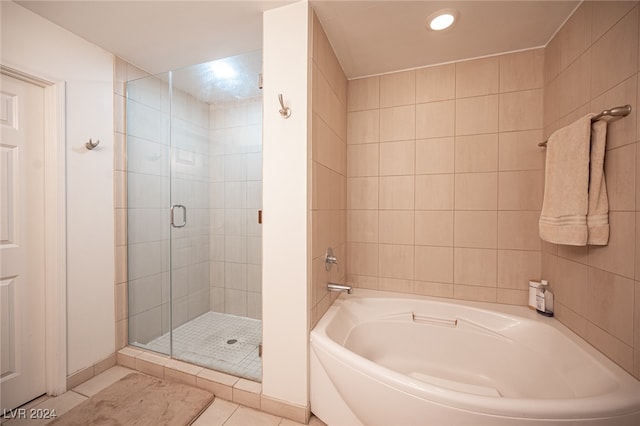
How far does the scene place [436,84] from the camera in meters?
1.81

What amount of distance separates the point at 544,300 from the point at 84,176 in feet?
9.96

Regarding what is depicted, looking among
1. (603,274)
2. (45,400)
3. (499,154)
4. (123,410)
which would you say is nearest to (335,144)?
(499,154)

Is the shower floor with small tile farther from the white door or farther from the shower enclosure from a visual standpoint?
the white door

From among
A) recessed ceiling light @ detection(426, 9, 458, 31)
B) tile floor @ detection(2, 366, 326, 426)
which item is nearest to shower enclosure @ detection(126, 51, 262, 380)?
tile floor @ detection(2, 366, 326, 426)

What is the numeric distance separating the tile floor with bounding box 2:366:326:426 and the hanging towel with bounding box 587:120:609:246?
1.62 meters

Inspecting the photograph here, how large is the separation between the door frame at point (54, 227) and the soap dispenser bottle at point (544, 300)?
2.95 meters

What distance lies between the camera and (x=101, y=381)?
162cm

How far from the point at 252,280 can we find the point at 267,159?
89cm

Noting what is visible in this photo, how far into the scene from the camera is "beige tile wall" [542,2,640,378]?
39.1 inches

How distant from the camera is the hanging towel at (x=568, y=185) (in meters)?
1.16

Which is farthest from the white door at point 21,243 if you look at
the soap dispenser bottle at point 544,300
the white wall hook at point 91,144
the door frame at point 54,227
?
the soap dispenser bottle at point 544,300

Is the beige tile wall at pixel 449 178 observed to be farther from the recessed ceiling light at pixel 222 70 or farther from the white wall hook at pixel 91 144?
the white wall hook at pixel 91 144

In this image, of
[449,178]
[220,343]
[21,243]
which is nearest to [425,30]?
[449,178]

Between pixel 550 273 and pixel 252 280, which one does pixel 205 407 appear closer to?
pixel 252 280
